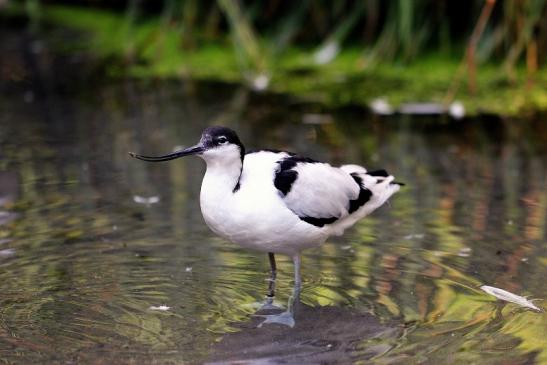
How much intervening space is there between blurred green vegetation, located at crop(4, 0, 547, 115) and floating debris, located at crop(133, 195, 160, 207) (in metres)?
2.51

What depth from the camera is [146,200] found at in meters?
5.93

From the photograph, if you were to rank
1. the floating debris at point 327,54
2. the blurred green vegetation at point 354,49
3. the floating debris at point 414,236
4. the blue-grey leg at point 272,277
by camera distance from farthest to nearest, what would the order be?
the floating debris at point 327,54
the blurred green vegetation at point 354,49
the floating debris at point 414,236
the blue-grey leg at point 272,277

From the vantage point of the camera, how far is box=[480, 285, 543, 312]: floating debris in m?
4.44

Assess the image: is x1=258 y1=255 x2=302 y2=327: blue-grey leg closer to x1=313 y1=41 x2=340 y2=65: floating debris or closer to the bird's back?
the bird's back

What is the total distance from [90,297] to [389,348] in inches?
50.3

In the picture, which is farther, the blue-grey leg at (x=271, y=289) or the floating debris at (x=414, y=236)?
the floating debris at (x=414, y=236)

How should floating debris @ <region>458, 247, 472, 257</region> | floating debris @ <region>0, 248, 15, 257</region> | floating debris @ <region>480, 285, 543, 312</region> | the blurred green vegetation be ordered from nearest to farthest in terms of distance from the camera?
floating debris @ <region>480, 285, 543, 312</region>, floating debris @ <region>0, 248, 15, 257</region>, floating debris @ <region>458, 247, 472, 257</region>, the blurred green vegetation

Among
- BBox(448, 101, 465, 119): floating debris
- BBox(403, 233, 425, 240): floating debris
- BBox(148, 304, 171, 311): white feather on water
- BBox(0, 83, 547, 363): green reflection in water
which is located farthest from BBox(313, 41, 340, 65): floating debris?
BBox(148, 304, 171, 311): white feather on water

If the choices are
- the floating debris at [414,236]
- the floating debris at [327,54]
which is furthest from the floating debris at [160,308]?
the floating debris at [327,54]

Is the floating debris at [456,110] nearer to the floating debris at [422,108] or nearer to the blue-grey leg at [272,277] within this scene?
the floating debris at [422,108]

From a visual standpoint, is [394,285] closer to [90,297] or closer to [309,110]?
[90,297]

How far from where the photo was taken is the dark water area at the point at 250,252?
4102mm

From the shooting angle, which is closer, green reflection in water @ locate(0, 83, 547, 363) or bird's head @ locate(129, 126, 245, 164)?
green reflection in water @ locate(0, 83, 547, 363)

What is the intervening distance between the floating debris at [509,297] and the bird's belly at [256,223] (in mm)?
835
